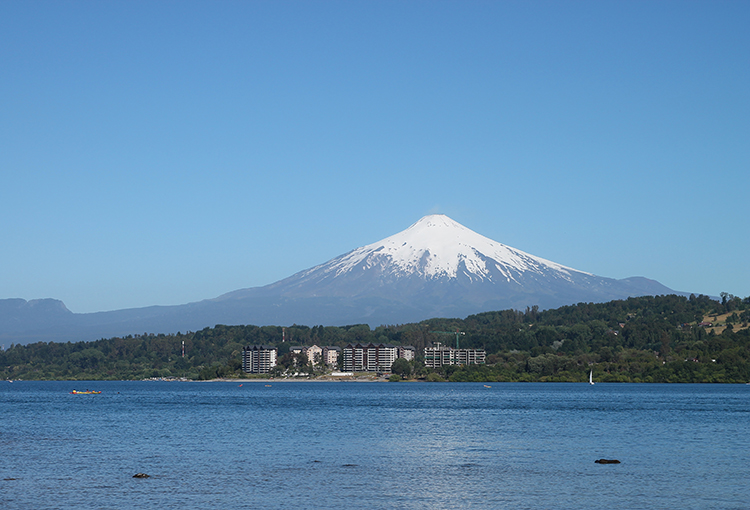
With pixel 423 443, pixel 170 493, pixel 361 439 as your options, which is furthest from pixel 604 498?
pixel 361 439

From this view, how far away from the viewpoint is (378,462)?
4959 centimetres

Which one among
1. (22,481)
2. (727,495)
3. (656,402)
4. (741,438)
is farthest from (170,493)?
(656,402)

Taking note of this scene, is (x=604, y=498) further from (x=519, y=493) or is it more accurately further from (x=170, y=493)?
(x=170, y=493)

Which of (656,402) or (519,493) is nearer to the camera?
(519,493)

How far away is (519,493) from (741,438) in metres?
33.8

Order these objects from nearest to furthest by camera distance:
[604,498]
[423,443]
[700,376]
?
[604,498]
[423,443]
[700,376]

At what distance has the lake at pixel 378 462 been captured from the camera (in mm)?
37156

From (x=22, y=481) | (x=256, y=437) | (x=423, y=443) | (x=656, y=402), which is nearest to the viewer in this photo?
(x=22, y=481)

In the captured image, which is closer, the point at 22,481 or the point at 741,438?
the point at 22,481

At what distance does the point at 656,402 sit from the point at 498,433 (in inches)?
2371

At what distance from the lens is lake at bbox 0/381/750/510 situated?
37.2 m

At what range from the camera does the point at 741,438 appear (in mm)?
64688

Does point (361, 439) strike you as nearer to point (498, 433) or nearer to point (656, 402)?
point (498, 433)

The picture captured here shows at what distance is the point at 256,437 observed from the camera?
65.6 metres
